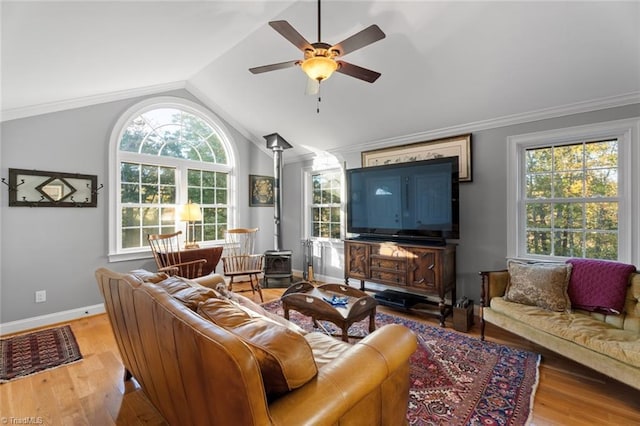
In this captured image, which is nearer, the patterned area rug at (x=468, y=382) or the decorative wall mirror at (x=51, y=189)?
the patterned area rug at (x=468, y=382)

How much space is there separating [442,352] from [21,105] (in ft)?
15.9

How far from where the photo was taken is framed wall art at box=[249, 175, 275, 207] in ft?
17.3

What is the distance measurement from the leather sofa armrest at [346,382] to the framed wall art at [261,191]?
4.27 m

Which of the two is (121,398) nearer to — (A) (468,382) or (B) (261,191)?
(A) (468,382)

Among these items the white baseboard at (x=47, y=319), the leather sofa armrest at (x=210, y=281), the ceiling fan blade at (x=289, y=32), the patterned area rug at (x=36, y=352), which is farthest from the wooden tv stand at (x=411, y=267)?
the white baseboard at (x=47, y=319)

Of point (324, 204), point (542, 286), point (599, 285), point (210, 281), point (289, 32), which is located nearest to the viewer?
point (289, 32)

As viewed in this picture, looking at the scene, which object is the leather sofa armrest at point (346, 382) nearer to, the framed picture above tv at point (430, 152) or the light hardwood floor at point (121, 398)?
A: the light hardwood floor at point (121, 398)

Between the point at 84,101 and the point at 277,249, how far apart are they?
10.6 feet

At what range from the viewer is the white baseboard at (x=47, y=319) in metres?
3.03

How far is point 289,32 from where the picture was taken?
76.1 inches

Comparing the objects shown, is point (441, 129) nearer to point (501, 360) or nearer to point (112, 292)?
point (501, 360)

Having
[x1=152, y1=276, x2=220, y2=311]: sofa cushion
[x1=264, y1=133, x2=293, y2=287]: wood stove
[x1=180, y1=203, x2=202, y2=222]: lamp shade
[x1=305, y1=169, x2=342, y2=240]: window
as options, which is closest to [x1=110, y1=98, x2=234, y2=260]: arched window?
[x1=180, y1=203, x2=202, y2=222]: lamp shade

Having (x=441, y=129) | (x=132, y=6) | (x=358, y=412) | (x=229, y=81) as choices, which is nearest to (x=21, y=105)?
(x=132, y=6)

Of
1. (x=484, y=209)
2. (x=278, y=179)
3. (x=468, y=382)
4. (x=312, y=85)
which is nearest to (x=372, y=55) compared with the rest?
(x=312, y=85)
